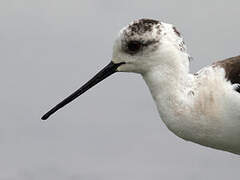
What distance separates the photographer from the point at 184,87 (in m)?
14.9

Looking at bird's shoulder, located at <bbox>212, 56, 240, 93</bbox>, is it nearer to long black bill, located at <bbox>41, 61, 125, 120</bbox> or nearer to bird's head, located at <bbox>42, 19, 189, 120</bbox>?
bird's head, located at <bbox>42, 19, 189, 120</bbox>

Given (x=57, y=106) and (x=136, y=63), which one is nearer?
(x=136, y=63)

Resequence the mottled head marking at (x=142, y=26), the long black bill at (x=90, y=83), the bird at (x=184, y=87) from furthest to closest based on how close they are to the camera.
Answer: the long black bill at (x=90, y=83) → the mottled head marking at (x=142, y=26) → the bird at (x=184, y=87)

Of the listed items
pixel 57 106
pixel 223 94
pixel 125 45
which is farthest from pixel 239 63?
pixel 57 106

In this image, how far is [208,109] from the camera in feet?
48.6

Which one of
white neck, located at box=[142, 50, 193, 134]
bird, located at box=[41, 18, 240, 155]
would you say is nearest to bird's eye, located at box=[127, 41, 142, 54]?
bird, located at box=[41, 18, 240, 155]

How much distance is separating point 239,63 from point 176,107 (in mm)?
1103

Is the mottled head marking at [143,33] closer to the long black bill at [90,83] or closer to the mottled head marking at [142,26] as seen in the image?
the mottled head marking at [142,26]

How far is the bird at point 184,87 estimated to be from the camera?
1483 centimetres

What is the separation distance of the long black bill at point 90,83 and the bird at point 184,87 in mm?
603

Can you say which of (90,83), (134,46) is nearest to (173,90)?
(134,46)

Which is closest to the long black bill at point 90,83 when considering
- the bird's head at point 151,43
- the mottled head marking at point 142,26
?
the bird's head at point 151,43

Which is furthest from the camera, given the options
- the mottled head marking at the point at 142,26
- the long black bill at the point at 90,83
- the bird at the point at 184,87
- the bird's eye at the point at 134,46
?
the long black bill at the point at 90,83

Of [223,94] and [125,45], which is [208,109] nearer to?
[223,94]
